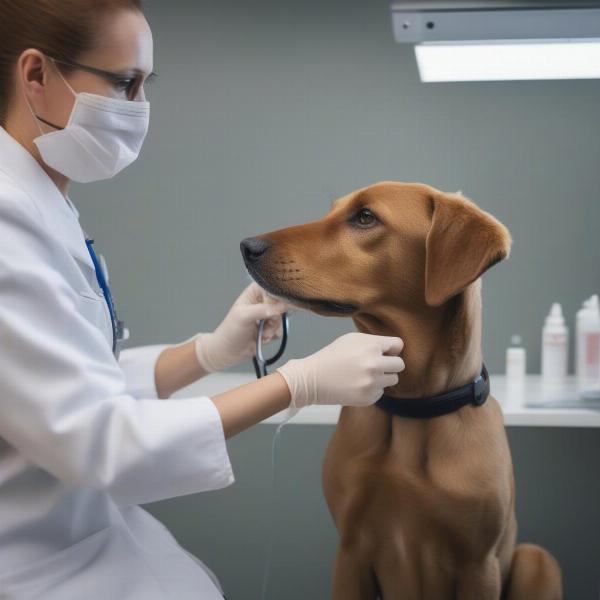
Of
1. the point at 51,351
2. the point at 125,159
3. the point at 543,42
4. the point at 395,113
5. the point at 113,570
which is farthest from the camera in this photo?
the point at 395,113

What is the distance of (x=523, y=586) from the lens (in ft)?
4.20

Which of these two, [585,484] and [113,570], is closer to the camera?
[113,570]

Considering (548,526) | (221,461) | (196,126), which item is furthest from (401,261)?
(548,526)

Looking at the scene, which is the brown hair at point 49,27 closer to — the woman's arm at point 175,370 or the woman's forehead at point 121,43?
the woman's forehead at point 121,43

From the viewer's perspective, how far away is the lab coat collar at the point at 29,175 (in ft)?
3.48

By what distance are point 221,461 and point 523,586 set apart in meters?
0.59

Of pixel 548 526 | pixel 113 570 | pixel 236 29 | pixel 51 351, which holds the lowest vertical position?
pixel 548 526

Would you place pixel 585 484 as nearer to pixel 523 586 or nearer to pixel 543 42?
pixel 523 586

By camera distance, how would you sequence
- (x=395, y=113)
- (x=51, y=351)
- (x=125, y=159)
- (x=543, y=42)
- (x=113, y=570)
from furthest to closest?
(x=395, y=113)
(x=543, y=42)
(x=125, y=159)
(x=113, y=570)
(x=51, y=351)

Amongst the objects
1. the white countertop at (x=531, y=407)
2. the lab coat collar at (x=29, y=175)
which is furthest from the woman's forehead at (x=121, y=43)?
the white countertop at (x=531, y=407)

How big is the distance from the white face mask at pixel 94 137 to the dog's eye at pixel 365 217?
0.36m

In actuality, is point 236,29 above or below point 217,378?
above

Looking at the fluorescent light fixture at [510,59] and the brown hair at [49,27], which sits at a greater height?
the fluorescent light fixture at [510,59]

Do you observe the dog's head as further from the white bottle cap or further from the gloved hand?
the white bottle cap
